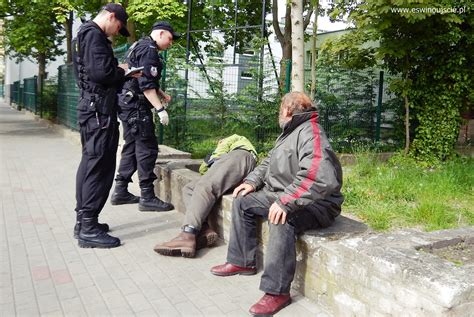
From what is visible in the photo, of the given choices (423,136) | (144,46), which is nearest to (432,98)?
(423,136)

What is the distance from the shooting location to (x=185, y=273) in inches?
150

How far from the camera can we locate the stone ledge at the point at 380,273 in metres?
2.38

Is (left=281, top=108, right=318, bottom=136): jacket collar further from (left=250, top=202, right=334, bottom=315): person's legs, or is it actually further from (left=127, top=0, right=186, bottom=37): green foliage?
(left=127, top=0, right=186, bottom=37): green foliage

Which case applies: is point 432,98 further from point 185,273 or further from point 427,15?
point 185,273

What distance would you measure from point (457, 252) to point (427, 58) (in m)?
6.83

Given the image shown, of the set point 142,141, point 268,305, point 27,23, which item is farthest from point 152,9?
point 268,305

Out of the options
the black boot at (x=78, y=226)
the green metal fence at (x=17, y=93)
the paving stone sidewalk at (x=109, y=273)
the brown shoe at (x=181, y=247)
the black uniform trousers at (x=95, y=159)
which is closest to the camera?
the paving stone sidewalk at (x=109, y=273)

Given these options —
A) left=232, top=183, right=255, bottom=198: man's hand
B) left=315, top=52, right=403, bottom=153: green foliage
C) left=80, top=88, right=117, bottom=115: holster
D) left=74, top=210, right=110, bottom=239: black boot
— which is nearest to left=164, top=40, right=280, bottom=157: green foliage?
left=315, top=52, right=403, bottom=153: green foliage

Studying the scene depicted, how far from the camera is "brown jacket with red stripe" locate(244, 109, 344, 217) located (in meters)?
3.09

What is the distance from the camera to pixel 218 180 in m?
4.29

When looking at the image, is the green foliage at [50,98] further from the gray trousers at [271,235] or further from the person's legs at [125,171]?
the gray trousers at [271,235]

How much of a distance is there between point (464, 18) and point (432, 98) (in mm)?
1558

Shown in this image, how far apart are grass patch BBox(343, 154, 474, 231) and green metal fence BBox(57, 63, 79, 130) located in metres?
8.36

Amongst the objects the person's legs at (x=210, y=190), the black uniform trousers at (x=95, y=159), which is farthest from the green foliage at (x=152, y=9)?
the person's legs at (x=210, y=190)
